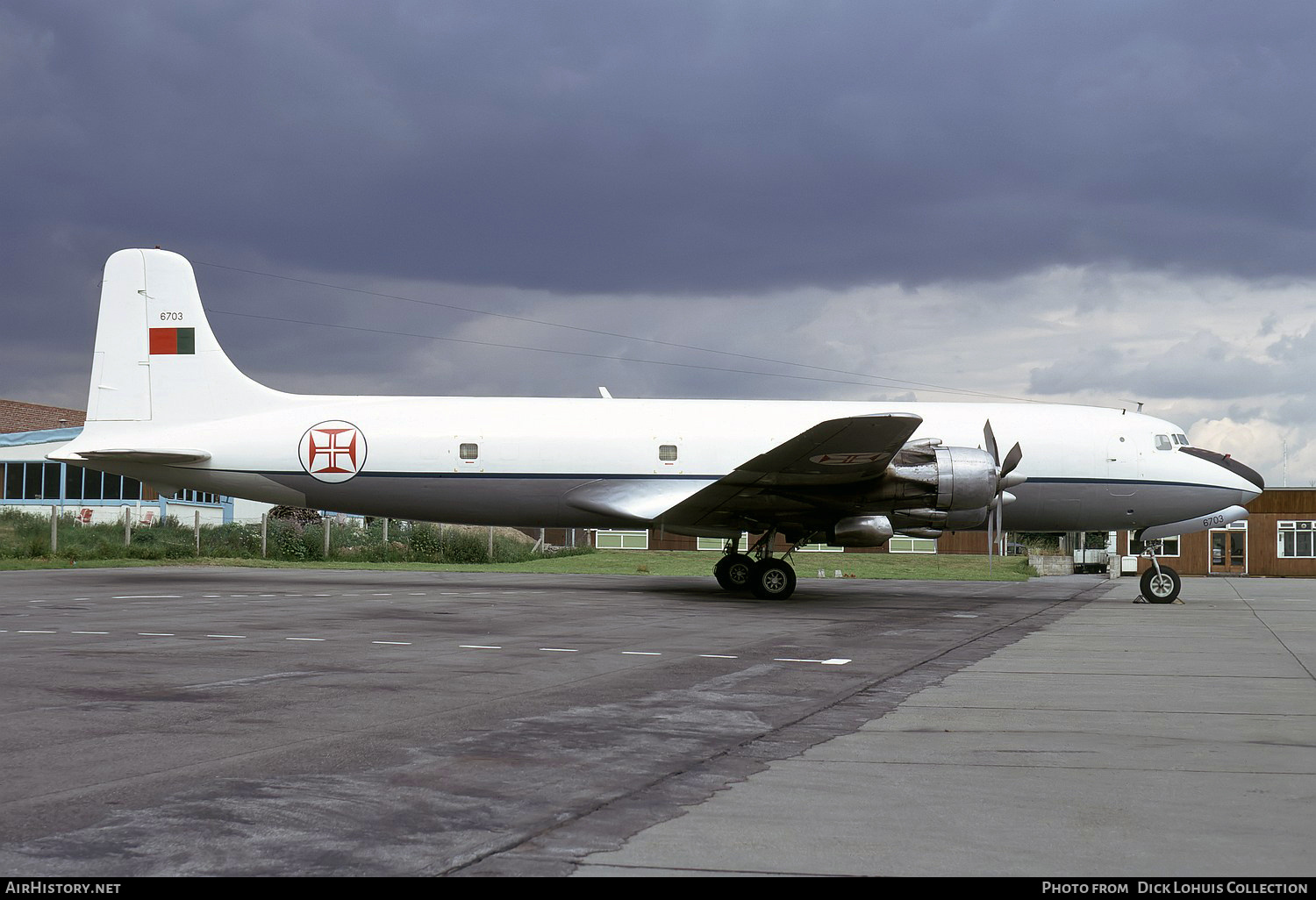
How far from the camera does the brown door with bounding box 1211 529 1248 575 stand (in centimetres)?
5188

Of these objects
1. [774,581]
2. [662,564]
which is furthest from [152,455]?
[662,564]

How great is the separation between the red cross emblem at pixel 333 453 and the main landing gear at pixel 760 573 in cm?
847

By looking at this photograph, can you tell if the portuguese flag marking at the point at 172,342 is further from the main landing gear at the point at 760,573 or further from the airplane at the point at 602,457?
the main landing gear at the point at 760,573

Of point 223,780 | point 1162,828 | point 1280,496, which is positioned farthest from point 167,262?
point 1280,496

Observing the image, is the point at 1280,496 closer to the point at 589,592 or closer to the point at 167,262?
the point at 589,592

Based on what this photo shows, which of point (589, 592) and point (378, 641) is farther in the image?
point (589, 592)

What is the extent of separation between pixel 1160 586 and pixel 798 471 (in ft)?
30.2

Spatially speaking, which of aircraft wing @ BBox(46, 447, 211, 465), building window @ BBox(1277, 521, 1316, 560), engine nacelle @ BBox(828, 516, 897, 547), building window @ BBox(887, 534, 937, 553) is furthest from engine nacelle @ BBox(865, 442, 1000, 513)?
building window @ BBox(1277, 521, 1316, 560)

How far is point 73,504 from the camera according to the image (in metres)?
52.6

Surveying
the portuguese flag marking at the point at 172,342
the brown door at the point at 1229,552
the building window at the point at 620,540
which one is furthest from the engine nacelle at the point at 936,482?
the brown door at the point at 1229,552

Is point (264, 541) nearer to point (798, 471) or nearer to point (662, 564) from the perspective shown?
point (662, 564)

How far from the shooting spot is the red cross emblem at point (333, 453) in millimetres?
23969

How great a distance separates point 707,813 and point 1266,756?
13.3 ft

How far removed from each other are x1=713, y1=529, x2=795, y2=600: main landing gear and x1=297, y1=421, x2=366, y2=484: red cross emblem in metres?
8.47
